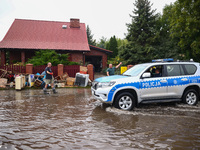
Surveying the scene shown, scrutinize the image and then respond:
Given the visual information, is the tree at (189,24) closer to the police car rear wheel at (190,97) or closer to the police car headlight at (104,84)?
the police car rear wheel at (190,97)

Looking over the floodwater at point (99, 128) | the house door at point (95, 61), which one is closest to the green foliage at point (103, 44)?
the house door at point (95, 61)

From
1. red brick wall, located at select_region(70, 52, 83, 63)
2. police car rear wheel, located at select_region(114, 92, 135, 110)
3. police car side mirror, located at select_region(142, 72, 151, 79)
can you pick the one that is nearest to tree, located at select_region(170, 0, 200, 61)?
red brick wall, located at select_region(70, 52, 83, 63)

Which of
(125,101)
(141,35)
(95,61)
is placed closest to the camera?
(125,101)

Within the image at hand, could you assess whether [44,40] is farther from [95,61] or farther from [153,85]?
[153,85]

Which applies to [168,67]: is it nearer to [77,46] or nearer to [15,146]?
[15,146]

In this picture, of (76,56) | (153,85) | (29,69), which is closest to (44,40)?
(76,56)

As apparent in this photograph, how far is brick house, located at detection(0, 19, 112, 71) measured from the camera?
830 inches

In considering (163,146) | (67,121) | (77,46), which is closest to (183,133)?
(163,146)

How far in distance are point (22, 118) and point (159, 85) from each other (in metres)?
4.73

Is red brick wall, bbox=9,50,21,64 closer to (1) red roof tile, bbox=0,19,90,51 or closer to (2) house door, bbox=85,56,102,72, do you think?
(1) red roof tile, bbox=0,19,90,51

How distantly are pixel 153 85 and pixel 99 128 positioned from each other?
294cm

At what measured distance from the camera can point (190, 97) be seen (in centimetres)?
712

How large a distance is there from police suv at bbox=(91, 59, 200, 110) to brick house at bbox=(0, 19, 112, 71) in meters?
15.0

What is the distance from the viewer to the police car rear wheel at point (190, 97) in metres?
7.03
